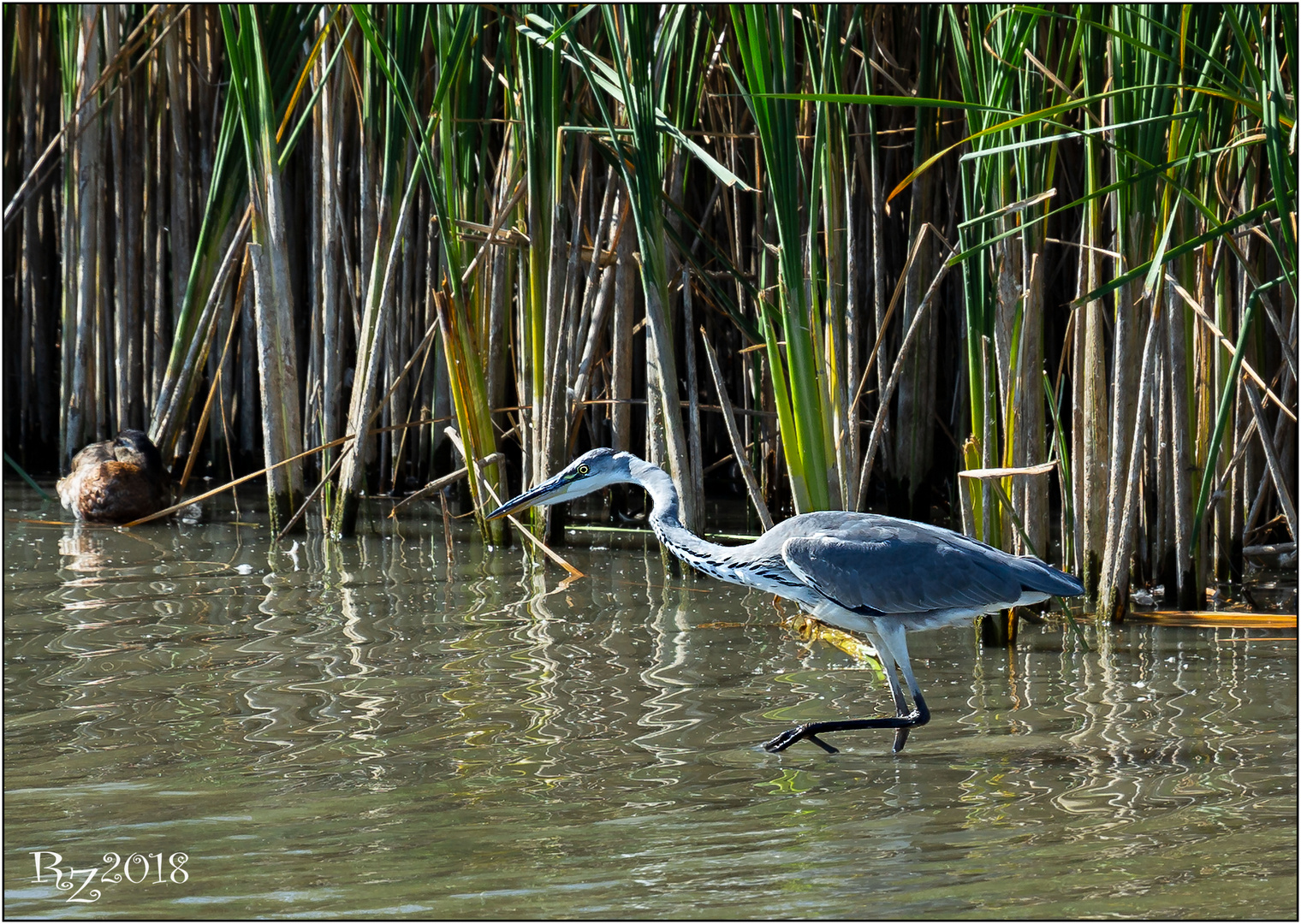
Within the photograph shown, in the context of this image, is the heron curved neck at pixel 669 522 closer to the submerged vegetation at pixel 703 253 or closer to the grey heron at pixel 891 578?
the grey heron at pixel 891 578

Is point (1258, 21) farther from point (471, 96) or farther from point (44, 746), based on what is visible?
point (44, 746)

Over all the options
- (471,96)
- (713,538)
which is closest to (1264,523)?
(713,538)

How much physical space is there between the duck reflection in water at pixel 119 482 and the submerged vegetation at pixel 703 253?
6.1 inches

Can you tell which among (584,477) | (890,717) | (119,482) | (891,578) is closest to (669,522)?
(584,477)

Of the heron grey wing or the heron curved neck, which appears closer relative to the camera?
the heron grey wing

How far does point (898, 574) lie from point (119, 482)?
16.1 feet

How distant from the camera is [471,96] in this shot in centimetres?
665

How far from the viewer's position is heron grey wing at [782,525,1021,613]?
14.3ft

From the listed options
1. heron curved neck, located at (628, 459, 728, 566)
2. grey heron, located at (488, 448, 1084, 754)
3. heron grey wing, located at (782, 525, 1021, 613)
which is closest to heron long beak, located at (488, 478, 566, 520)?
heron curved neck, located at (628, 459, 728, 566)

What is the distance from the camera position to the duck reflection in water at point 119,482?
7.57 meters

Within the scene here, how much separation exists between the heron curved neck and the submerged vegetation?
0.77 m

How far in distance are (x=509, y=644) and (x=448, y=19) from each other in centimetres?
305

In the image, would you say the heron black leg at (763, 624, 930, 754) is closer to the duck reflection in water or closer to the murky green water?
the murky green water

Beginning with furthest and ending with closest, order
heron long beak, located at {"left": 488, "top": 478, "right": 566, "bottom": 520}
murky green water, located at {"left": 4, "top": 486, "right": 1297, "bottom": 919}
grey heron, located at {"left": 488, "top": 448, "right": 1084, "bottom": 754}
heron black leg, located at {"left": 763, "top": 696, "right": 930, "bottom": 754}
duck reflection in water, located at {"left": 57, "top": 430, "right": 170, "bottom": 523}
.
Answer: duck reflection in water, located at {"left": 57, "top": 430, "right": 170, "bottom": 523} → heron long beak, located at {"left": 488, "top": 478, "right": 566, "bottom": 520} → grey heron, located at {"left": 488, "top": 448, "right": 1084, "bottom": 754} → heron black leg, located at {"left": 763, "top": 696, "right": 930, "bottom": 754} → murky green water, located at {"left": 4, "top": 486, "right": 1297, "bottom": 919}
